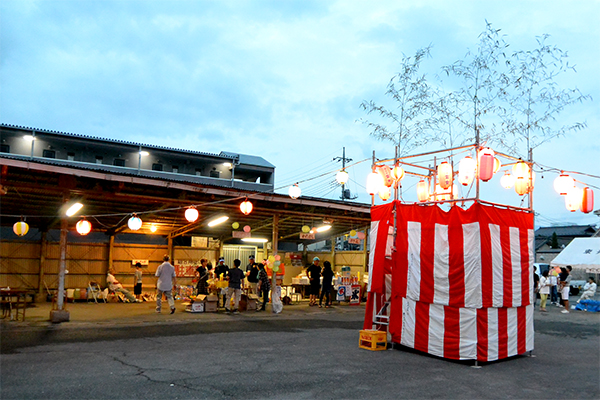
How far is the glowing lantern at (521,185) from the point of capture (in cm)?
971

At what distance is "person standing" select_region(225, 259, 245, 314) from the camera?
1412 cm

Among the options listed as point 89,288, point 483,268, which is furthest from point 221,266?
point 483,268

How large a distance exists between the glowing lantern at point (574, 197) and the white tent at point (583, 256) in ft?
38.2

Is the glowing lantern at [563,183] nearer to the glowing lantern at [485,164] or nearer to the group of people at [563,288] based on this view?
the glowing lantern at [485,164]

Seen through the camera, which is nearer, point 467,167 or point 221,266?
point 467,167

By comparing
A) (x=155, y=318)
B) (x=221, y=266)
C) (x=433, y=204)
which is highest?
(x=433, y=204)

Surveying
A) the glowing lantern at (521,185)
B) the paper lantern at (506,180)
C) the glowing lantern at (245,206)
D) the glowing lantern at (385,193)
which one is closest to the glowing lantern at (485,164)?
the glowing lantern at (521,185)

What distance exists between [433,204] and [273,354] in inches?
153

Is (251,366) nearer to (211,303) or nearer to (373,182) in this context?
(373,182)

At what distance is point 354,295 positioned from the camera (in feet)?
60.0

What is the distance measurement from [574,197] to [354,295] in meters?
9.59

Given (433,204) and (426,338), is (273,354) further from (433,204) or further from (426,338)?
(433,204)

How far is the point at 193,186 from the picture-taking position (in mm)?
12789

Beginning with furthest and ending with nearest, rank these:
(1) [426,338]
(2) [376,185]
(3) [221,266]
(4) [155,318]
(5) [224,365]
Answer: (3) [221,266], (4) [155,318], (2) [376,185], (1) [426,338], (5) [224,365]
